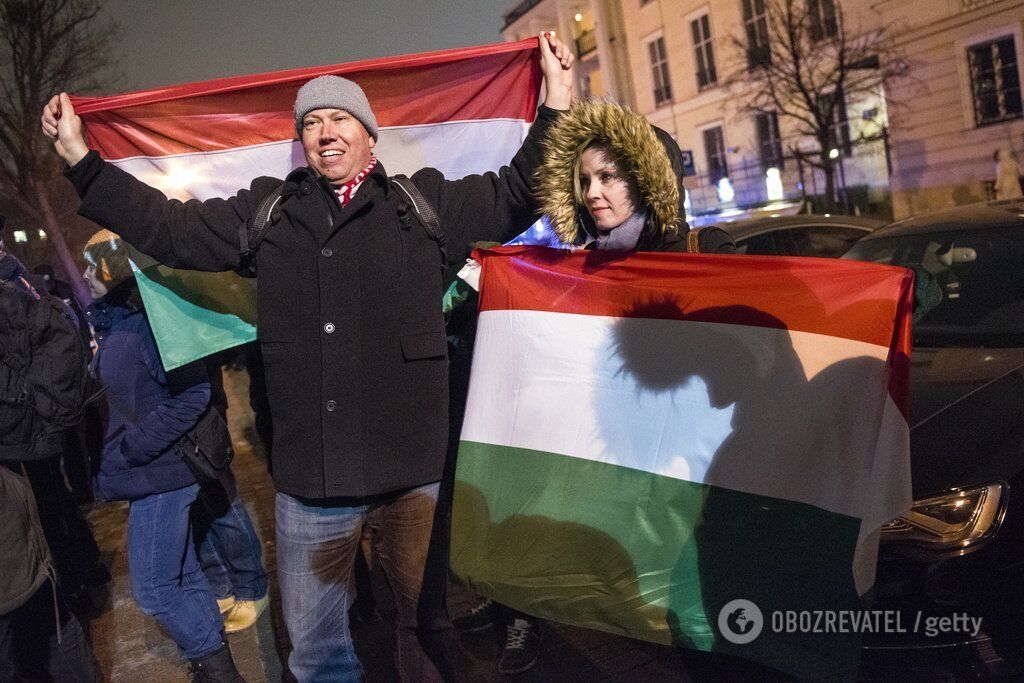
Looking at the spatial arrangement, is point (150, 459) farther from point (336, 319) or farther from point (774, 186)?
point (774, 186)

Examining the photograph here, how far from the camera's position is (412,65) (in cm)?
369

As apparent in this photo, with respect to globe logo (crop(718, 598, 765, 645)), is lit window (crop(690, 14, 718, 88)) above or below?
above

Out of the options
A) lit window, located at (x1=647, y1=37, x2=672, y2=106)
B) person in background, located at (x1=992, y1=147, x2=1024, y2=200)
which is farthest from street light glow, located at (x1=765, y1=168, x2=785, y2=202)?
person in background, located at (x1=992, y1=147, x2=1024, y2=200)

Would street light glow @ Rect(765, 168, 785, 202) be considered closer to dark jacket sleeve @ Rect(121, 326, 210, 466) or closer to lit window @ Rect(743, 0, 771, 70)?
lit window @ Rect(743, 0, 771, 70)

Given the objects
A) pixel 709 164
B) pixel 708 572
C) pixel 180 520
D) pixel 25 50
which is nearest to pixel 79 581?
pixel 180 520

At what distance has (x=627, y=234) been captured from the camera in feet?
10.0

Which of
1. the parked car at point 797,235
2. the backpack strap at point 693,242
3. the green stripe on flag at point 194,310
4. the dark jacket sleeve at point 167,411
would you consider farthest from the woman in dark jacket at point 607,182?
the parked car at point 797,235

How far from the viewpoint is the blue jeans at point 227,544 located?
4438 mm

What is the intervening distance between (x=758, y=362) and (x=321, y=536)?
1.56 meters

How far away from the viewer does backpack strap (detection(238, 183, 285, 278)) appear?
2.75 metres

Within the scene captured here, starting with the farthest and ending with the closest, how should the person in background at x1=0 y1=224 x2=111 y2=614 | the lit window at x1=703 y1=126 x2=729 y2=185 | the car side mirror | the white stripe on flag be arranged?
the lit window at x1=703 y1=126 x2=729 y2=185
the person in background at x1=0 y1=224 x2=111 y2=614
the car side mirror
the white stripe on flag

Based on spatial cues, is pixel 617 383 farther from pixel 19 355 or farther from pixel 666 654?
pixel 19 355

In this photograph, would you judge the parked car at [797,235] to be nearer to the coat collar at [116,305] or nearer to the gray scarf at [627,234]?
the gray scarf at [627,234]

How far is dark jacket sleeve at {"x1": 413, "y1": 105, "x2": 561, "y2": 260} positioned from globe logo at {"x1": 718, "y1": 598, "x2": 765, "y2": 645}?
58.8 inches
